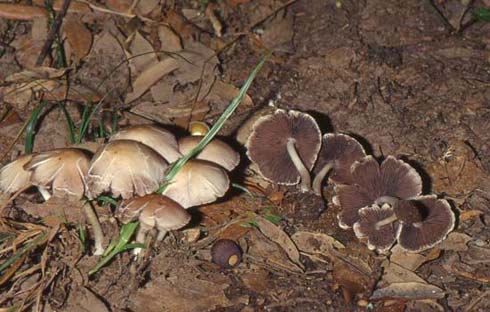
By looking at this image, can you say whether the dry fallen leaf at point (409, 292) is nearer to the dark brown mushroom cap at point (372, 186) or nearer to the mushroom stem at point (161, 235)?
the dark brown mushroom cap at point (372, 186)

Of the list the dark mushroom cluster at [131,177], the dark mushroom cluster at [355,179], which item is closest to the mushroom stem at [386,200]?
the dark mushroom cluster at [355,179]

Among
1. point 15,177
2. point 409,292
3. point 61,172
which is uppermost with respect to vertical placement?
point 61,172

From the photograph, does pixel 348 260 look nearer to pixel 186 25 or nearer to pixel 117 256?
pixel 117 256

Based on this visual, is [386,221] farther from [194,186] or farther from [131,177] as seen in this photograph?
[131,177]

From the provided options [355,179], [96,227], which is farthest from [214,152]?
[355,179]

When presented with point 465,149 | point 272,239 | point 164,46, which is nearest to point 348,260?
point 272,239

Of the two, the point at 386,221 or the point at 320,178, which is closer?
the point at 386,221
